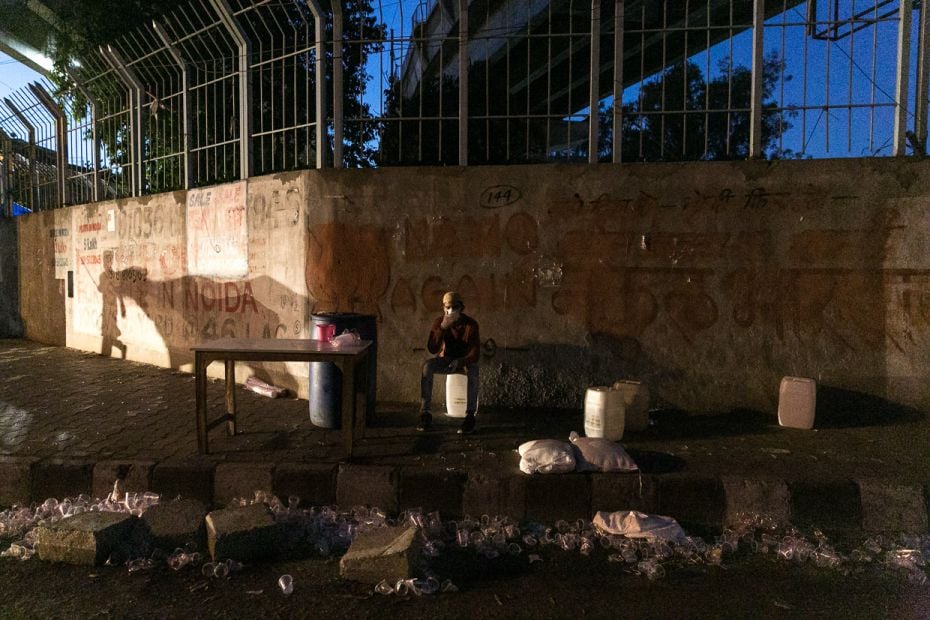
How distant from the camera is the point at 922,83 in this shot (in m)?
5.35

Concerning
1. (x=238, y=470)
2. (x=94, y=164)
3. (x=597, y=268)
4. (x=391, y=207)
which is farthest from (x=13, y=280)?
(x=597, y=268)

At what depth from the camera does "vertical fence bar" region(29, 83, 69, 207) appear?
930 cm

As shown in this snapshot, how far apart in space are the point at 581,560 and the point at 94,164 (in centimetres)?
892

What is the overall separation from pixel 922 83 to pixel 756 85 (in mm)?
1366

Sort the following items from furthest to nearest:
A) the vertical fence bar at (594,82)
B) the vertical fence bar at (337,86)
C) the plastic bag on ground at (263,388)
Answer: the plastic bag on ground at (263,388)
the vertical fence bar at (337,86)
the vertical fence bar at (594,82)

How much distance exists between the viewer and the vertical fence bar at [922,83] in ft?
17.5

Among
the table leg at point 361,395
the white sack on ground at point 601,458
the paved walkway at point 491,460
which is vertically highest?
the table leg at point 361,395

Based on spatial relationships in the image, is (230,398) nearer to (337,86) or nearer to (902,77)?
(337,86)

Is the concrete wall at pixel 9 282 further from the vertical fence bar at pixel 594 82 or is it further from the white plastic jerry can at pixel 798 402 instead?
the white plastic jerry can at pixel 798 402

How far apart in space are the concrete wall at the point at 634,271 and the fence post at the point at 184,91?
1.72 meters

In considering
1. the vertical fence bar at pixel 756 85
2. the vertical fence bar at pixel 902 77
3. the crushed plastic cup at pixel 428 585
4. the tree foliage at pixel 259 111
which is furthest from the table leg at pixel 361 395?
the vertical fence bar at pixel 902 77

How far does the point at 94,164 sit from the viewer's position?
8.91m

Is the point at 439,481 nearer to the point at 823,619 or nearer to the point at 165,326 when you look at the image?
the point at 823,619

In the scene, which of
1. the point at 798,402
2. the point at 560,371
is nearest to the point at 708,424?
the point at 798,402
